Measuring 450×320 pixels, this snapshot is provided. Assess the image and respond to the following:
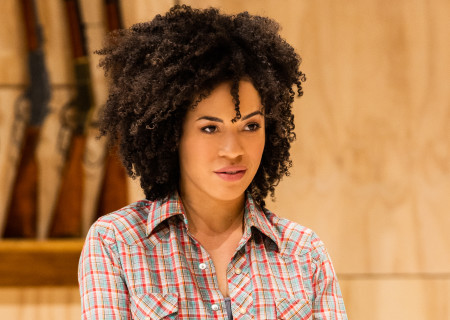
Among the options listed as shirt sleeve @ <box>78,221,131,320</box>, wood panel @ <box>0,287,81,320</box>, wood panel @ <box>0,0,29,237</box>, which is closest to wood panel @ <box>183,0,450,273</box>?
wood panel @ <box>0,0,29,237</box>

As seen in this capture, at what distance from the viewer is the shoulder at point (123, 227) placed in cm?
125

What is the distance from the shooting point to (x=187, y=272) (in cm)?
124

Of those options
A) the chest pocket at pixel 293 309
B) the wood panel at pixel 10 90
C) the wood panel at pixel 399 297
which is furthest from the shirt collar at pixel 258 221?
the wood panel at pixel 10 90

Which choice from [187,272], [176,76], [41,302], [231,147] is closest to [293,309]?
[187,272]

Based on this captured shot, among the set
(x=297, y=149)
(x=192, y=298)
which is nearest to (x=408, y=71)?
(x=297, y=149)

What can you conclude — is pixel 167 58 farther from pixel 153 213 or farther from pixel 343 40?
pixel 343 40

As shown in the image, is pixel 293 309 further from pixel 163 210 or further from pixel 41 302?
pixel 41 302

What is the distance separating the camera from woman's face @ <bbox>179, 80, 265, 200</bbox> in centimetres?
123

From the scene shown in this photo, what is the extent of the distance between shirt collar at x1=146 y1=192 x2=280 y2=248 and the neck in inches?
1.3

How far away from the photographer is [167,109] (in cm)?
125

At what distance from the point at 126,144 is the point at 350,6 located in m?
1.16

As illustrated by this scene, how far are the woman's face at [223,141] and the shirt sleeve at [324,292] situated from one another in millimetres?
221

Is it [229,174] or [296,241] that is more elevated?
[229,174]

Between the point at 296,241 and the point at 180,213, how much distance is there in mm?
246
